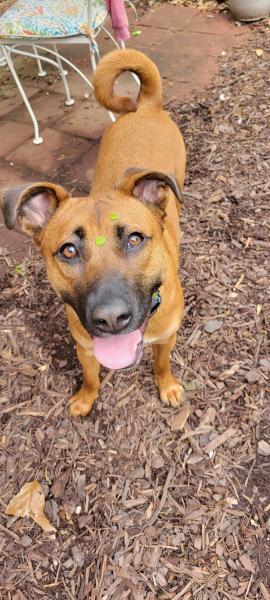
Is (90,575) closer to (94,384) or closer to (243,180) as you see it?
(94,384)

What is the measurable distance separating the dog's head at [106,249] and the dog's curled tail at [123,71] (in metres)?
1.30

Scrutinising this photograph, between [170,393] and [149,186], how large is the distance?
1309mm

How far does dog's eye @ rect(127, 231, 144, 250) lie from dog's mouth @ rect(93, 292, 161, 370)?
1.12ft

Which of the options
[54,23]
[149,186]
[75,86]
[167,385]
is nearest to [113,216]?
[149,186]

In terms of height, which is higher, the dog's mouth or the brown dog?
the brown dog

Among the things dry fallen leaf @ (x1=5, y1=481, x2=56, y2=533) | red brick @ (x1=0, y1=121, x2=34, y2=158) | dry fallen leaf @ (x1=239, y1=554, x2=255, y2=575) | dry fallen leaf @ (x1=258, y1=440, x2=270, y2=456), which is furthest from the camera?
red brick @ (x1=0, y1=121, x2=34, y2=158)

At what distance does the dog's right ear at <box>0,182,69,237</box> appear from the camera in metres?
2.21

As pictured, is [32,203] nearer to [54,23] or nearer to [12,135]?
[54,23]

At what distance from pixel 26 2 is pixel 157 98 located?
221 centimetres

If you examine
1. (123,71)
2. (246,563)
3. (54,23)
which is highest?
(54,23)

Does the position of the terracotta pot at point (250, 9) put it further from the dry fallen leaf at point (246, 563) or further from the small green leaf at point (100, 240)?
the dry fallen leaf at point (246, 563)

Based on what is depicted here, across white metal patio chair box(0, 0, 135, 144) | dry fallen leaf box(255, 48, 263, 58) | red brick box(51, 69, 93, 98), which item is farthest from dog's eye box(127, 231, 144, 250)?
dry fallen leaf box(255, 48, 263, 58)

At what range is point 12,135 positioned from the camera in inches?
205

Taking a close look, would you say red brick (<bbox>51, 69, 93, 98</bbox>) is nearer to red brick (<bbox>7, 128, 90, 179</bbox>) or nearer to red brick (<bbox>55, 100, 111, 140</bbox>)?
red brick (<bbox>55, 100, 111, 140</bbox>)
